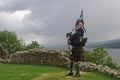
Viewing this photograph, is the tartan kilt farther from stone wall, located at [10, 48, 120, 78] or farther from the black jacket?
stone wall, located at [10, 48, 120, 78]

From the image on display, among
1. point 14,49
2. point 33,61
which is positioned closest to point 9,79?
point 33,61

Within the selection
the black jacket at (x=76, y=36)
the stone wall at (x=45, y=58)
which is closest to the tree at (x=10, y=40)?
the stone wall at (x=45, y=58)

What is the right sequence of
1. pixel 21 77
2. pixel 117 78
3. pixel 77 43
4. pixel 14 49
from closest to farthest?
pixel 77 43, pixel 21 77, pixel 117 78, pixel 14 49

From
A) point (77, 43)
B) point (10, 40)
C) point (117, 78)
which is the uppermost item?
point (10, 40)

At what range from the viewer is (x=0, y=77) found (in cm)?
2277

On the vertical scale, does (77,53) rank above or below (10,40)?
below

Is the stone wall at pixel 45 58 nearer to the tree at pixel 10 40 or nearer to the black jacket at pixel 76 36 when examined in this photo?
the black jacket at pixel 76 36

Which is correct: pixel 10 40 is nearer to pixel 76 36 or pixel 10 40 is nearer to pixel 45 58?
pixel 45 58

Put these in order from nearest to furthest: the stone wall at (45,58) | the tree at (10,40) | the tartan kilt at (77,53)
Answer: the tartan kilt at (77,53)
the stone wall at (45,58)
the tree at (10,40)

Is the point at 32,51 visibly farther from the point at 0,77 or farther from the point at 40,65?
the point at 0,77

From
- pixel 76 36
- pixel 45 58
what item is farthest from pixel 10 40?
pixel 76 36

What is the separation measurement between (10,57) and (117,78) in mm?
12316

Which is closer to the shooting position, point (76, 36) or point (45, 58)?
point (76, 36)

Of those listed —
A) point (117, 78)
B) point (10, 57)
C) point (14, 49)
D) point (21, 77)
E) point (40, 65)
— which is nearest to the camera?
point (21, 77)
